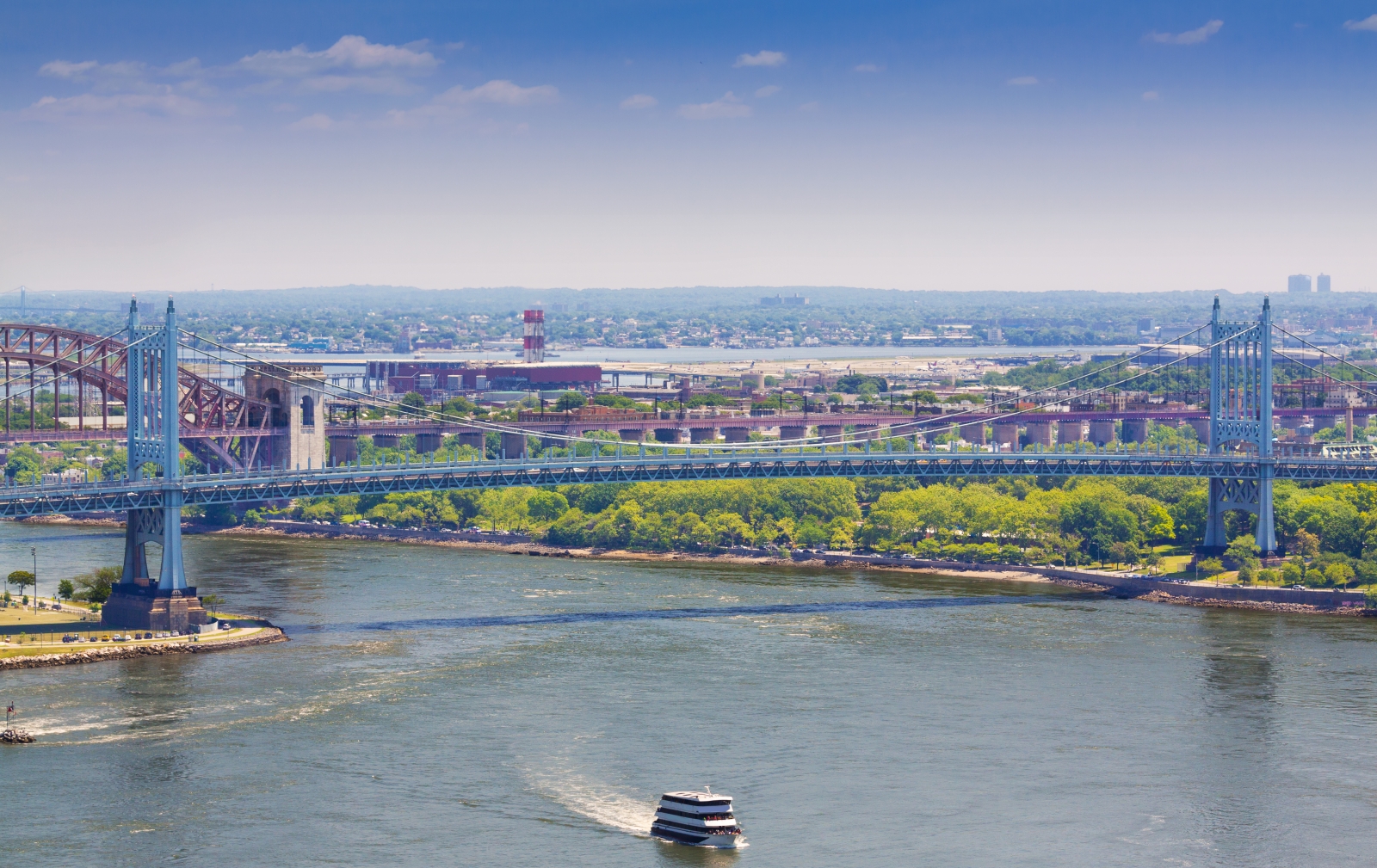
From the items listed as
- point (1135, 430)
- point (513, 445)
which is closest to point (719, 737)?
point (513, 445)

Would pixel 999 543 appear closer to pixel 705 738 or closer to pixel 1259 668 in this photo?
pixel 1259 668

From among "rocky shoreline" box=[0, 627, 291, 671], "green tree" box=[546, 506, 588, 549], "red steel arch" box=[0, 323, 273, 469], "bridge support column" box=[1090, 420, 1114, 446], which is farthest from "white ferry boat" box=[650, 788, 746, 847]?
"bridge support column" box=[1090, 420, 1114, 446]

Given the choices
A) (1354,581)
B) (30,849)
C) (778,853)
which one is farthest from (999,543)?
(30,849)

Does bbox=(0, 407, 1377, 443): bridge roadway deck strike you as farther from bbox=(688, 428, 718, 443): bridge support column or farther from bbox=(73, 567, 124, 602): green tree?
bbox=(73, 567, 124, 602): green tree

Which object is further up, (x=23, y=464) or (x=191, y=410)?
(x=191, y=410)

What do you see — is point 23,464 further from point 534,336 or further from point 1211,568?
point 534,336

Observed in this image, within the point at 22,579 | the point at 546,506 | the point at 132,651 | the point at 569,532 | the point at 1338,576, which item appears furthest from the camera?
the point at 546,506

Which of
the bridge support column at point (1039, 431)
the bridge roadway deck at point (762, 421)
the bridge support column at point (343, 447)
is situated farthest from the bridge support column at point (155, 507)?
the bridge support column at point (1039, 431)
